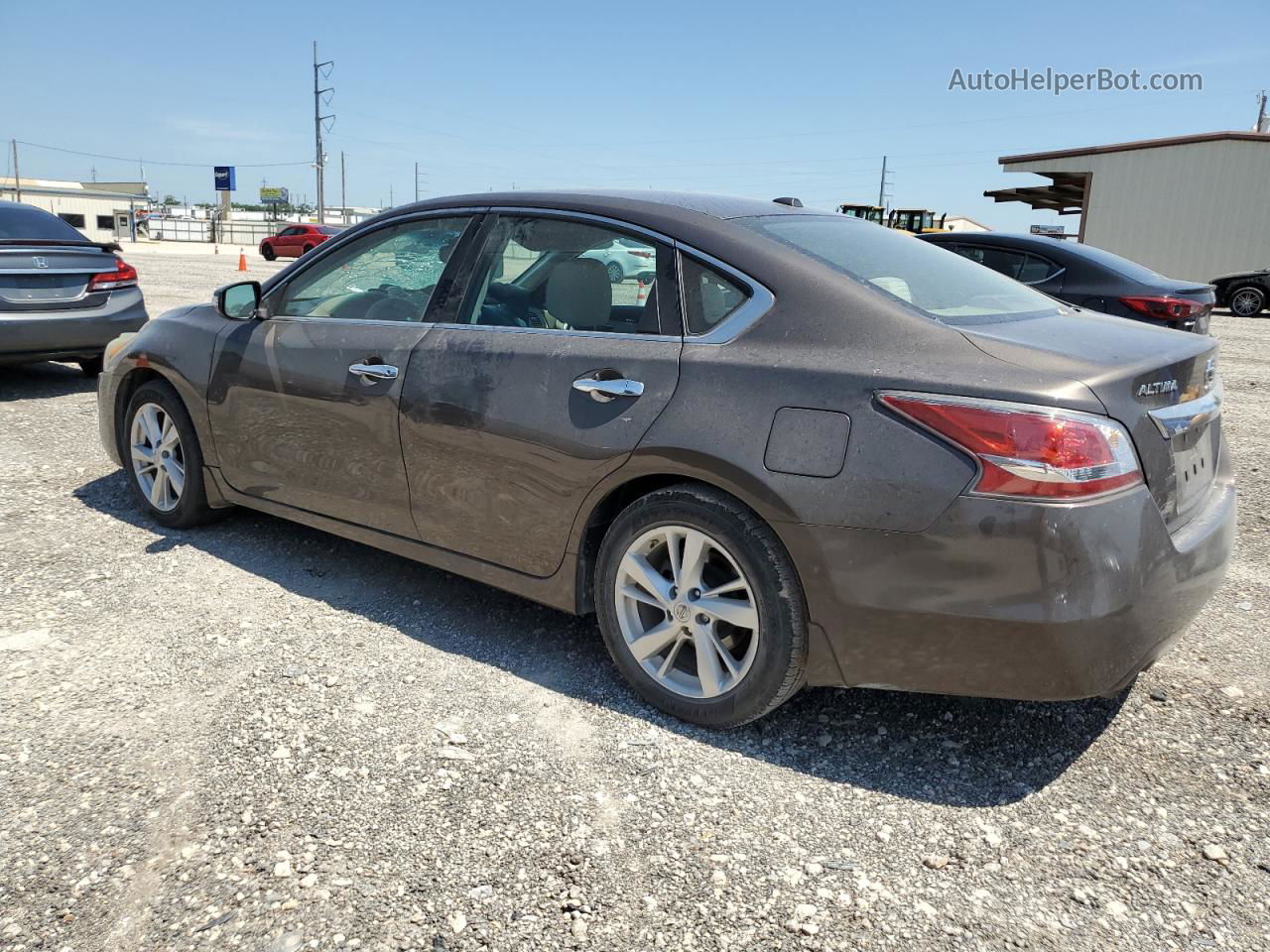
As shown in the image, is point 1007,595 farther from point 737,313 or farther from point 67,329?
point 67,329

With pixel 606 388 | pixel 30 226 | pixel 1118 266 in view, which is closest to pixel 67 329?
pixel 30 226

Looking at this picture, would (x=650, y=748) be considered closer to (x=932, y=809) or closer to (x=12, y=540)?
(x=932, y=809)

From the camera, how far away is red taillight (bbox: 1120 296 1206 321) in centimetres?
792

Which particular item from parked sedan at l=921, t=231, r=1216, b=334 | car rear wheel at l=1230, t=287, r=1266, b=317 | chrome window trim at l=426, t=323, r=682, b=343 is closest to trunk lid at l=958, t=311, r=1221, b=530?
chrome window trim at l=426, t=323, r=682, b=343

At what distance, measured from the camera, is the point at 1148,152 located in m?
27.8

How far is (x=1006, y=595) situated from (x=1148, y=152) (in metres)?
29.9

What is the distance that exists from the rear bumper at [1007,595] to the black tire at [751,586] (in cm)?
7

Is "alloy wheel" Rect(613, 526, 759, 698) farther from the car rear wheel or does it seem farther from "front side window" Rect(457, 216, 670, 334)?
the car rear wheel

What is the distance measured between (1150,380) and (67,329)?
A: 7.90 metres

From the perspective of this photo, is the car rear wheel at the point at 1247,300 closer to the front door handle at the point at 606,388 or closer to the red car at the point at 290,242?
the front door handle at the point at 606,388

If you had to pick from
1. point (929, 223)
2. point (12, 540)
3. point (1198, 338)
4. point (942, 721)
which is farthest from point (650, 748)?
point (929, 223)

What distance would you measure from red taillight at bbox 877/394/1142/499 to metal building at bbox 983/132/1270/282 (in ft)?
94.6

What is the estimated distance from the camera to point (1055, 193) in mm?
36125

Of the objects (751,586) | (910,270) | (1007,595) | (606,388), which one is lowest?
(751,586)
